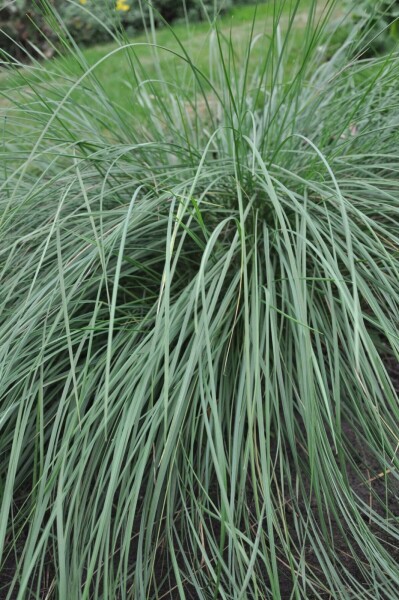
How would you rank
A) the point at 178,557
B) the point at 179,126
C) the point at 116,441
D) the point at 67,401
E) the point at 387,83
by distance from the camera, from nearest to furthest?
the point at 116,441 → the point at 67,401 → the point at 178,557 → the point at 387,83 → the point at 179,126

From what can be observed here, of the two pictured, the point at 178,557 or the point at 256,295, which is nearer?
the point at 256,295

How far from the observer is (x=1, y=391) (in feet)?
5.94

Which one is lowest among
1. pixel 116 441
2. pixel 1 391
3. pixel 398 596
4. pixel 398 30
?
pixel 398 596

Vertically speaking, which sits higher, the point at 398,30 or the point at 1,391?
the point at 398,30

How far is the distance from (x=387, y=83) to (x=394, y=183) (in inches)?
23.3

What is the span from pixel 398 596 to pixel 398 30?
3305 mm

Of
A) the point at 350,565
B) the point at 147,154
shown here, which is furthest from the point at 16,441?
the point at 147,154

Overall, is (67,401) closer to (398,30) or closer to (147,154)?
(147,154)

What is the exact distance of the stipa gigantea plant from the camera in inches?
65.8

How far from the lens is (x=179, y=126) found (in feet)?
10.8

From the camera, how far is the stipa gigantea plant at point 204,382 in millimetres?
1672

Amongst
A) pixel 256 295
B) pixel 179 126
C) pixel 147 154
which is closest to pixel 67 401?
pixel 256 295

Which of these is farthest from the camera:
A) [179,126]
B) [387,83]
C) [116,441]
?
[179,126]

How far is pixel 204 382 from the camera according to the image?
174 cm
